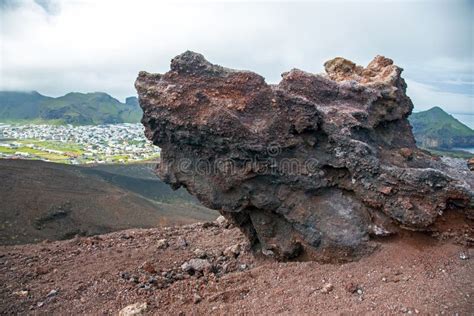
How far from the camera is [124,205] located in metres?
38.1

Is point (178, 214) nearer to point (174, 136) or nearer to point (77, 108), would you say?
point (174, 136)

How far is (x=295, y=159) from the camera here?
1121cm

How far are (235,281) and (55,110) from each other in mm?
174088

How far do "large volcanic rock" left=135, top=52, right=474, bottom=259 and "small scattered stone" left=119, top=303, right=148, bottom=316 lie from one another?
3508 millimetres

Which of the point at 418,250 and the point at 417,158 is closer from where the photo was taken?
the point at 418,250

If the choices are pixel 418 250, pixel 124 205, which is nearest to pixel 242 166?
pixel 418 250

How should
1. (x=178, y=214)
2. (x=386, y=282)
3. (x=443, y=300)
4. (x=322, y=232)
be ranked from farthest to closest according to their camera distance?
1. (x=178, y=214)
2. (x=322, y=232)
3. (x=386, y=282)
4. (x=443, y=300)

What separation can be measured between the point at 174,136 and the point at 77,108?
180847 mm

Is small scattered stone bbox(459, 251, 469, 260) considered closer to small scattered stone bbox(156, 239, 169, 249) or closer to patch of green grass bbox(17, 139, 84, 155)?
small scattered stone bbox(156, 239, 169, 249)

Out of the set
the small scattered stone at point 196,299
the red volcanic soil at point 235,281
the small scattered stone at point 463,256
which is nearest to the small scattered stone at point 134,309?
the red volcanic soil at point 235,281

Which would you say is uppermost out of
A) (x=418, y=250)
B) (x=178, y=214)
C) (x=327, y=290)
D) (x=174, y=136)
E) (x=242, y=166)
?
(x=174, y=136)

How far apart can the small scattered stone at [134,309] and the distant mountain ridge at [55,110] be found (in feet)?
525

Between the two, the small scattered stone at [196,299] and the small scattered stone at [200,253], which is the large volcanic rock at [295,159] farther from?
the small scattered stone at [196,299]

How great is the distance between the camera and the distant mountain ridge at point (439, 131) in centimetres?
8894
